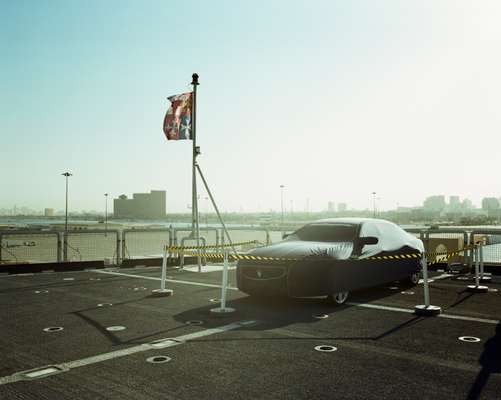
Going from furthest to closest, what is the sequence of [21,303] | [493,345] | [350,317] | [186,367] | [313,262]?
1. [21,303]
2. [313,262]
3. [350,317]
4. [493,345]
5. [186,367]

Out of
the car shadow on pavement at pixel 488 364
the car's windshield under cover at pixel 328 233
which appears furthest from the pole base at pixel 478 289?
the car shadow on pavement at pixel 488 364

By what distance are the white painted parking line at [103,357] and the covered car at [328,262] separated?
161 cm

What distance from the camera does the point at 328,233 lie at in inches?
384

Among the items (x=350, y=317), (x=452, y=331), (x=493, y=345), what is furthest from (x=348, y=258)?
(x=493, y=345)

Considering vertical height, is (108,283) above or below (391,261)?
below

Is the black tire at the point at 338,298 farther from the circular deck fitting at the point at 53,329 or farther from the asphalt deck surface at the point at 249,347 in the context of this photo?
the circular deck fitting at the point at 53,329

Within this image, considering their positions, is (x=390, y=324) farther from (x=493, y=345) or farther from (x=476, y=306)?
(x=476, y=306)

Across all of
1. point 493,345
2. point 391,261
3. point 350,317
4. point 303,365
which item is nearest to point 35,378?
point 303,365

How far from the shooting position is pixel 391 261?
9.97 metres

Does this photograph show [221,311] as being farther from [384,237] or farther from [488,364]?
[384,237]

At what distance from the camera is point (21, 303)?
8.98 meters

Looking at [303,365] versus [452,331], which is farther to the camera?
[452,331]

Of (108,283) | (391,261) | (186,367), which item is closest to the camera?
(186,367)

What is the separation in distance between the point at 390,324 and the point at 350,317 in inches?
28.4
